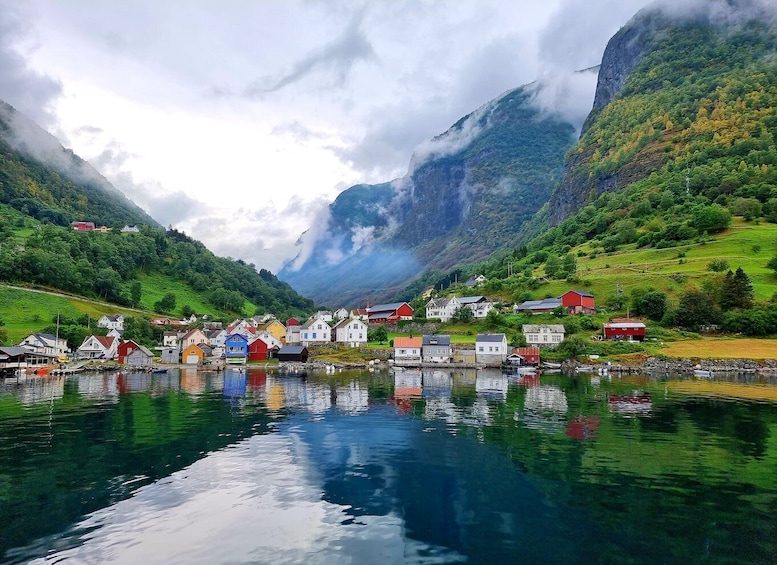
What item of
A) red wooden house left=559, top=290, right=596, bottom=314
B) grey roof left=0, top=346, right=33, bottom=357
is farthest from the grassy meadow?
grey roof left=0, top=346, right=33, bottom=357

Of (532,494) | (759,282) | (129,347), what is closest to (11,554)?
(532,494)

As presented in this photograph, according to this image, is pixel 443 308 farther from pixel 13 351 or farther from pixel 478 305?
pixel 13 351

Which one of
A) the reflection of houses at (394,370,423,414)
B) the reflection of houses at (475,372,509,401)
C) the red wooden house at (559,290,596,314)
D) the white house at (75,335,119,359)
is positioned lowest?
the reflection of houses at (475,372,509,401)

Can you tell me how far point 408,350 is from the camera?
313 feet

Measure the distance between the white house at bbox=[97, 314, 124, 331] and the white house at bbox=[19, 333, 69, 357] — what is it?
21.7m

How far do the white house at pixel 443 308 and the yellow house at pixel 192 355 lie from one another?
56.3 meters

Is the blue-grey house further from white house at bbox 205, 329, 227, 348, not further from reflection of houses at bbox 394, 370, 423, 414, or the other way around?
reflection of houses at bbox 394, 370, 423, 414

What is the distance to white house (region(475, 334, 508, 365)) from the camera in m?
89.9

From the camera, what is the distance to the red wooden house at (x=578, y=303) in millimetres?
104375

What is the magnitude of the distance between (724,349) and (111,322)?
130592 mm

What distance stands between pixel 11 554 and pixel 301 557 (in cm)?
826

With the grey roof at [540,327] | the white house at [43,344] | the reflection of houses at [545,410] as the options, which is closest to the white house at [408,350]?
the grey roof at [540,327]

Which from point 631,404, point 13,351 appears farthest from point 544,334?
point 13,351

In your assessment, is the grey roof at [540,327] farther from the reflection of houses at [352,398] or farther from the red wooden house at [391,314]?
the reflection of houses at [352,398]
